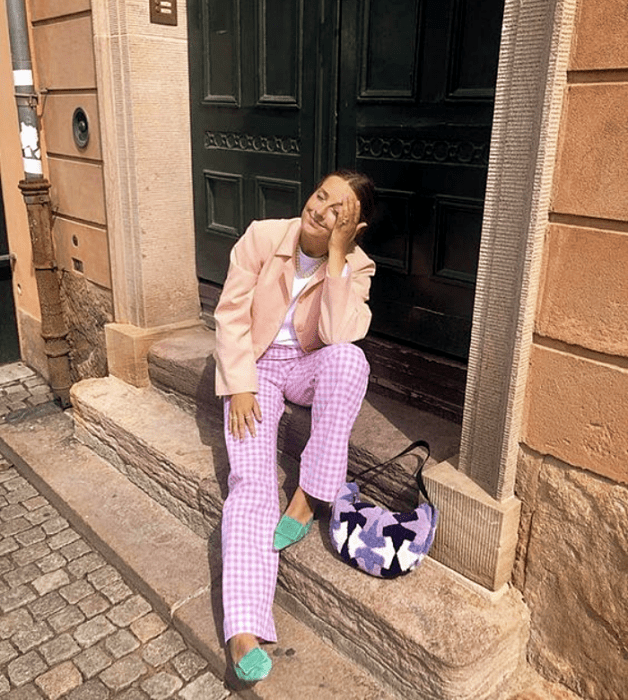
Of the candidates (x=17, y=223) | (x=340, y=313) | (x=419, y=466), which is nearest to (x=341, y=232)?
(x=340, y=313)

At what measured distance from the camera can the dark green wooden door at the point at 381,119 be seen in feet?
9.93

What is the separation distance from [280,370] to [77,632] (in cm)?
135

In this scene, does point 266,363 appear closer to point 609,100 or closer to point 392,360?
point 392,360

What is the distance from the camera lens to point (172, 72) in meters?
3.87

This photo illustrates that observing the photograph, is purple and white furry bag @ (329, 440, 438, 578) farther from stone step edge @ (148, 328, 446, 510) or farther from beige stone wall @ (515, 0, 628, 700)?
beige stone wall @ (515, 0, 628, 700)

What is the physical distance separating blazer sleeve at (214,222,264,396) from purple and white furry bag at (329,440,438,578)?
69 cm

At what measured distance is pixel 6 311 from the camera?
5.52 meters

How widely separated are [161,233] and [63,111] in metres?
1.03

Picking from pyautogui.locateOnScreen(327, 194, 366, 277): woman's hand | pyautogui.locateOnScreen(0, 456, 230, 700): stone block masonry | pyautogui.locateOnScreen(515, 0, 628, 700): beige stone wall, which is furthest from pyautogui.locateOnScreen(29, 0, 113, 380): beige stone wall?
pyautogui.locateOnScreen(515, 0, 628, 700): beige stone wall

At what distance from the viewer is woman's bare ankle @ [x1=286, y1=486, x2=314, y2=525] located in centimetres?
272

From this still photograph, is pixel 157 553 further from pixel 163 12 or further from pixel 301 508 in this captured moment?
pixel 163 12

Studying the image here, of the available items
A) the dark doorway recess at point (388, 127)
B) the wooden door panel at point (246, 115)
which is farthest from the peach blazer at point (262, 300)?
the wooden door panel at point (246, 115)

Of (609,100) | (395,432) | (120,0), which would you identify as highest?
(120,0)

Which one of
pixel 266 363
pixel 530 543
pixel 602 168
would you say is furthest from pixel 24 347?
pixel 602 168
